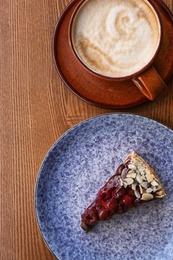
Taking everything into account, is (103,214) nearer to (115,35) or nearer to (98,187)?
(98,187)

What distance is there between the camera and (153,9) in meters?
1.08

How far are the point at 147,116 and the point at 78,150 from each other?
0.62ft

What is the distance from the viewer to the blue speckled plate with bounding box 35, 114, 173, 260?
115 cm

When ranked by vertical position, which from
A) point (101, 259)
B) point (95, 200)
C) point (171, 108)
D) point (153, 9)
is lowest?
point (101, 259)

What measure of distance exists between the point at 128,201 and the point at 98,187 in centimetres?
10

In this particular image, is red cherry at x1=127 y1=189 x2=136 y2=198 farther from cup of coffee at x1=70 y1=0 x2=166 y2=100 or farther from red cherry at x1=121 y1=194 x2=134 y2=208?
cup of coffee at x1=70 y1=0 x2=166 y2=100

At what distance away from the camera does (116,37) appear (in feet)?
3.57

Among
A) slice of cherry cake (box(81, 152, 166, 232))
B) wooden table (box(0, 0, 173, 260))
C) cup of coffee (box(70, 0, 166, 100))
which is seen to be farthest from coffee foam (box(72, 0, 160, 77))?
slice of cherry cake (box(81, 152, 166, 232))

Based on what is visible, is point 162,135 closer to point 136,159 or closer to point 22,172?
point 136,159

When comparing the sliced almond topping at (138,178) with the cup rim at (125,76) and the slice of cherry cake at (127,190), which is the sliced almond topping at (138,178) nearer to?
the slice of cherry cake at (127,190)

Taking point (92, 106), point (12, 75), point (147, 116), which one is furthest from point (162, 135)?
point (12, 75)

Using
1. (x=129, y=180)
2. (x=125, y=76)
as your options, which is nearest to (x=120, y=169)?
(x=129, y=180)

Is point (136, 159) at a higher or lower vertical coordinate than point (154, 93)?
lower

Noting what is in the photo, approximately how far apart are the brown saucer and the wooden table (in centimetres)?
4
